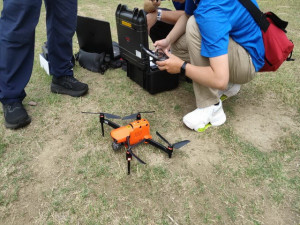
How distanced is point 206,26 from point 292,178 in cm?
123

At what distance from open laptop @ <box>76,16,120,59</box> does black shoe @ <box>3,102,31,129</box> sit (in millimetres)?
1292

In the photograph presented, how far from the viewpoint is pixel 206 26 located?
5.91 feet

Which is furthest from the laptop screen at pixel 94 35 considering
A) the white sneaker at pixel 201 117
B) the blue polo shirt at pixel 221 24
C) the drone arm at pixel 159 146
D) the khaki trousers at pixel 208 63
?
the drone arm at pixel 159 146

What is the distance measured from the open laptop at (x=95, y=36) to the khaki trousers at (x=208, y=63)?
3.96ft

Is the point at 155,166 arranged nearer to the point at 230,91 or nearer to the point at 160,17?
the point at 230,91

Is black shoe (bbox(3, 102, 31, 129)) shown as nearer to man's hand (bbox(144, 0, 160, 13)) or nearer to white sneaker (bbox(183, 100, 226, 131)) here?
white sneaker (bbox(183, 100, 226, 131))

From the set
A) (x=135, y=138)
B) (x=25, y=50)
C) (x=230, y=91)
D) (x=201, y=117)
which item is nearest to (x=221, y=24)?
(x=201, y=117)

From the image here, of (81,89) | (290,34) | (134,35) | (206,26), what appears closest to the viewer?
(206,26)

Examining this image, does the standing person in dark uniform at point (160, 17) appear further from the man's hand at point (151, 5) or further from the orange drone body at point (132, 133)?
the orange drone body at point (132, 133)

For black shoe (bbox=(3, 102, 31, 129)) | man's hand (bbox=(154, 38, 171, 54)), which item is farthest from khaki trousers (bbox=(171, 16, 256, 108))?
black shoe (bbox=(3, 102, 31, 129))

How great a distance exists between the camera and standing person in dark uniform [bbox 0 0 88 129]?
6.54 ft

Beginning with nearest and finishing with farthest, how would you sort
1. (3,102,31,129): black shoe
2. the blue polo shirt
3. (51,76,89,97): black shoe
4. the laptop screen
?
the blue polo shirt
(3,102,31,129): black shoe
(51,76,89,97): black shoe
the laptop screen

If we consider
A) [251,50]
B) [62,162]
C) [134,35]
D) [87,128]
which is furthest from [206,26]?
[62,162]

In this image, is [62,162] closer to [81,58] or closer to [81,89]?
[81,89]
